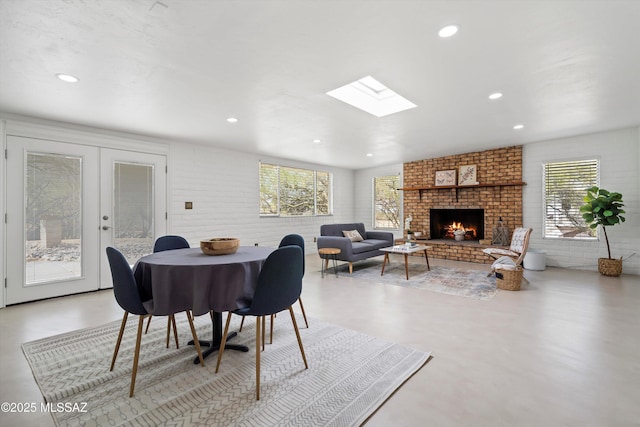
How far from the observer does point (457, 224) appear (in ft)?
23.7

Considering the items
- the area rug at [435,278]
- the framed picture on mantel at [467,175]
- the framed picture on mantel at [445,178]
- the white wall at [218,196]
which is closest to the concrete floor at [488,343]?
the area rug at [435,278]

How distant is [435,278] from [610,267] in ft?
9.28

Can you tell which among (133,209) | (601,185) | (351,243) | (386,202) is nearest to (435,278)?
(351,243)

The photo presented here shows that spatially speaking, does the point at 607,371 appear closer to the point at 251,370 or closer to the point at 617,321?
the point at 617,321

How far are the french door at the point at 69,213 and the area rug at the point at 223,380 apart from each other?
173 centimetres

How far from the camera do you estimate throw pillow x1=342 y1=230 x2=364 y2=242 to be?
19.5 ft

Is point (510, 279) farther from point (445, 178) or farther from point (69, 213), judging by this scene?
point (69, 213)

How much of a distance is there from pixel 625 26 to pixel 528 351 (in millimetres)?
2485

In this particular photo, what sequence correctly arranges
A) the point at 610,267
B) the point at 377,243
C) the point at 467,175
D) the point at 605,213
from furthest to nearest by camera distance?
the point at 467,175, the point at 377,243, the point at 610,267, the point at 605,213

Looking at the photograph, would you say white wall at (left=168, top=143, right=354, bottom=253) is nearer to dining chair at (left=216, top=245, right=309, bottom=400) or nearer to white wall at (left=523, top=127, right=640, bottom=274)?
dining chair at (left=216, top=245, right=309, bottom=400)

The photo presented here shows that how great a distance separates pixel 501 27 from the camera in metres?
2.05

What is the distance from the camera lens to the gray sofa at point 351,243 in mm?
5250

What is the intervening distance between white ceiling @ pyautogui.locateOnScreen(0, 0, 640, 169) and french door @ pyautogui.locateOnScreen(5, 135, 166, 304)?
0.54m

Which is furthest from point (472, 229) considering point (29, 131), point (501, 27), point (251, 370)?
point (29, 131)
